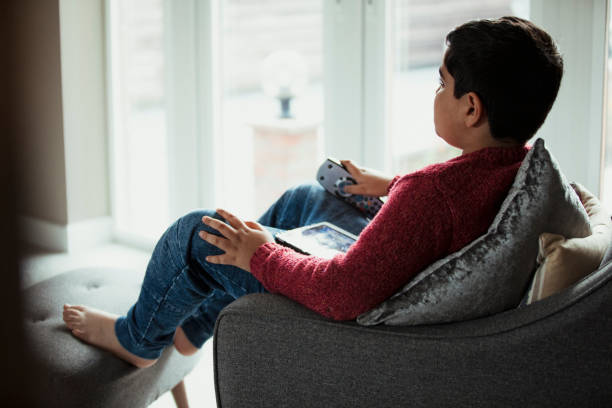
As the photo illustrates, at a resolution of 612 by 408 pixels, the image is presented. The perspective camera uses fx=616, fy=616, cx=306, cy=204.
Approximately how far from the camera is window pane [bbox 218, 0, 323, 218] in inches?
103

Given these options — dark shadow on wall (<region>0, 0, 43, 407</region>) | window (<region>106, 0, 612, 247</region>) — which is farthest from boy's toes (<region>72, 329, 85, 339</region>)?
window (<region>106, 0, 612, 247</region>)

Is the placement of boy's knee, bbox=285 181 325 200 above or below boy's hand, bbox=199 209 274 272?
above

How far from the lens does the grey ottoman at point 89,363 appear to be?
1.34m

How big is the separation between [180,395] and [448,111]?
1068mm

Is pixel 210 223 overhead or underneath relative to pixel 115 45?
underneath

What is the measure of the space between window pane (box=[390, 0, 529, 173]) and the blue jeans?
888 mm

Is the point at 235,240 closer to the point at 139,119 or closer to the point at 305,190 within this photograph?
the point at 305,190

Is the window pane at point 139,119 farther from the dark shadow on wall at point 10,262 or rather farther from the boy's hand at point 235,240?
the dark shadow on wall at point 10,262

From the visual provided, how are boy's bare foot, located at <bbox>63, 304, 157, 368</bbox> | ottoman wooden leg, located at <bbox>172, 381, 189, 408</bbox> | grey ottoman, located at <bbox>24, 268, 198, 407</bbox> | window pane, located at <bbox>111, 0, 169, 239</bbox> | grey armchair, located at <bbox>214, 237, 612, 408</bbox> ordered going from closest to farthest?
grey armchair, located at <bbox>214, 237, 612, 408</bbox>
grey ottoman, located at <bbox>24, 268, 198, 407</bbox>
boy's bare foot, located at <bbox>63, 304, 157, 368</bbox>
ottoman wooden leg, located at <bbox>172, 381, 189, 408</bbox>
window pane, located at <bbox>111, 0, 169, 239</bbox>

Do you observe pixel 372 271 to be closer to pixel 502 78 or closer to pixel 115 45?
pixel 502 78

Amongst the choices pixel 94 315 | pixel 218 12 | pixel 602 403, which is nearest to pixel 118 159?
pixel 218 12

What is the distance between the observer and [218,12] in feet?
9.29

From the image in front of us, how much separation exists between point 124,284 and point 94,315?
31 centimetres

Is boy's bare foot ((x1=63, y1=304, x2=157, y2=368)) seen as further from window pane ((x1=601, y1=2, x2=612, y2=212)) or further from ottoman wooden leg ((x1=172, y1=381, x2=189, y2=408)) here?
window pane ((x1=601, y1=2, x2=612, y2=212))
